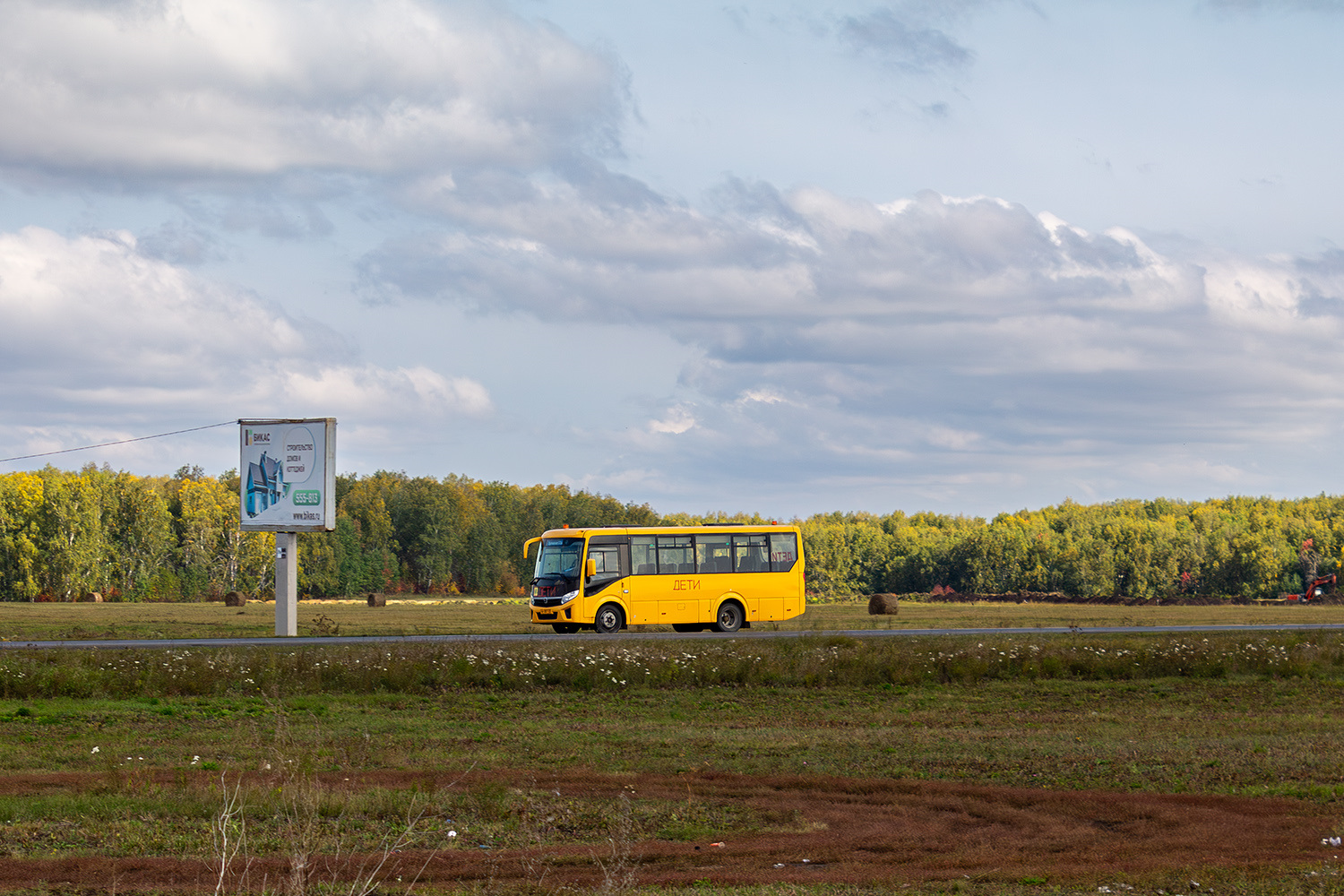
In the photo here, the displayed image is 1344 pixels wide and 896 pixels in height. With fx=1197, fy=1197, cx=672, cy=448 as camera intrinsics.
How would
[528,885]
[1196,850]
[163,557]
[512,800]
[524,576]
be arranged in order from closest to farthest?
[528,885], [1196,850], [512,800], [163,557], [524,576]

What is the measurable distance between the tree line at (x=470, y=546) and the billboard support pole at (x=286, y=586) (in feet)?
216

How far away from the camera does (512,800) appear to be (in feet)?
45.1

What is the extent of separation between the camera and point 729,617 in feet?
131

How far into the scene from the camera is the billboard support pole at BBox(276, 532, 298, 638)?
38.7 meters

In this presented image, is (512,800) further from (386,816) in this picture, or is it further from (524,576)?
(524,576)

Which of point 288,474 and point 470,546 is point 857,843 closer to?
point 288,474

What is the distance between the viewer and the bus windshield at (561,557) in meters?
38.3

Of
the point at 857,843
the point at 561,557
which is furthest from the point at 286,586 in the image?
the point at 857,843

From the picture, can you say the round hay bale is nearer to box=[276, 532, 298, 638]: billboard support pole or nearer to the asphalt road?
the asphalt road

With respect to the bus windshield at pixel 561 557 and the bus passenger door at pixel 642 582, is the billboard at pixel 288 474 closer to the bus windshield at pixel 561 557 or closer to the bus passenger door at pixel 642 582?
the bus windshield at pixel 561 557

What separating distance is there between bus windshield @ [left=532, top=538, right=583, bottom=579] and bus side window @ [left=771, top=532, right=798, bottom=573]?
665 centimetres

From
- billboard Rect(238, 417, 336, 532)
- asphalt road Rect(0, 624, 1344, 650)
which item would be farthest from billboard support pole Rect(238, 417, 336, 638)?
asphalt road Rect(0, 624, 1344, 650)

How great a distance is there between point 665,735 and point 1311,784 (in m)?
9.53

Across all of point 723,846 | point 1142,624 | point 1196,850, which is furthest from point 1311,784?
point 1142,624
